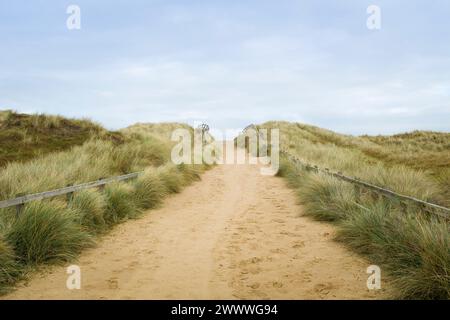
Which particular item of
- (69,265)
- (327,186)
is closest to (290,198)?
(327,186)

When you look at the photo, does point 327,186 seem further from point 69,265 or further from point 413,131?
point 413,131

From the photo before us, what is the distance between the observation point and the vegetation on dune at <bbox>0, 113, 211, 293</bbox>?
5.96 metres

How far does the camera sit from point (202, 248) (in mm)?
7246

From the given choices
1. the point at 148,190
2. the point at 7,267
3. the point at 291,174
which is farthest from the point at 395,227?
the point at 291,174

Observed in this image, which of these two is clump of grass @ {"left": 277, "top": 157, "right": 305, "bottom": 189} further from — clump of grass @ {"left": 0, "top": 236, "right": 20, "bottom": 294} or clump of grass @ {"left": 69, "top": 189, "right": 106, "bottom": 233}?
clump of grass @ {"left": 0, "top": 236, "right": 20, "bottom": 294}

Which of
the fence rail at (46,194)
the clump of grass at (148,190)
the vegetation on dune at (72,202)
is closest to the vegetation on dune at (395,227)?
the clump of grass at (148,190)

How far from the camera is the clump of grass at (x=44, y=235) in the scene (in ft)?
19.6

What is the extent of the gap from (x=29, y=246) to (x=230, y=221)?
477 cm

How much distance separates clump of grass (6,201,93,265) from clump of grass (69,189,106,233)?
3.12ft

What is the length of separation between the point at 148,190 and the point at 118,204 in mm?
1843

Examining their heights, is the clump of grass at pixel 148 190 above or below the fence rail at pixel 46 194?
below

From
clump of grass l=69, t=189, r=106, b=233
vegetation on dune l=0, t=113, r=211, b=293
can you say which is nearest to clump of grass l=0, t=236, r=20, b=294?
vegetation on dune l=0, t=113, r=211, b=293

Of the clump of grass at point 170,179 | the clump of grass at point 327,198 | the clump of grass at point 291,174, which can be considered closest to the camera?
the clump of grass at point 327,198

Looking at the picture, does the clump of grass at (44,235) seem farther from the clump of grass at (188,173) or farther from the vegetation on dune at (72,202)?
the clump of grass at (188,173)
